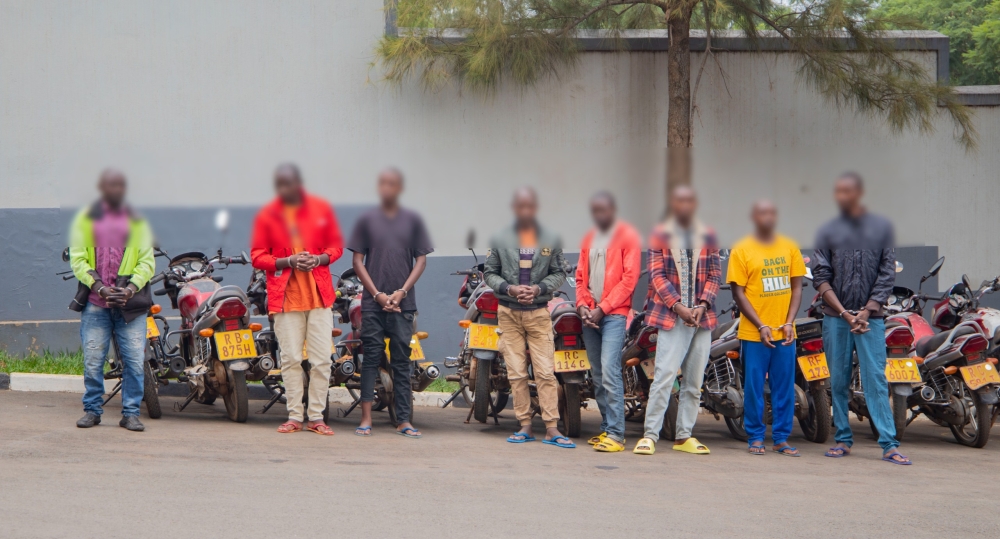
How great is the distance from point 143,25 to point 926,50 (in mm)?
7160

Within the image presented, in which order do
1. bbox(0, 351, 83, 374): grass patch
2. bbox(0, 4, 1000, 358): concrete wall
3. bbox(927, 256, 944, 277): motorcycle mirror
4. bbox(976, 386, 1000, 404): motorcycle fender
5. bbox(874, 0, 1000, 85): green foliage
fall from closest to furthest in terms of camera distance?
bbox(0, 4, 1000, 358): concrete wall → bbox(976, 386, 1000, 404): motorcycle fender → bbox(927, 256, 944, 277): motorcycle mirror → bbox(0, 351, 83, 374): grass patch → bbox(874, 0, 1000, 85): green foliage

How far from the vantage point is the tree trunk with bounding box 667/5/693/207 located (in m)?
3.93

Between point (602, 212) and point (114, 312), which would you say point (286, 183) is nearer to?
point (602, 212)

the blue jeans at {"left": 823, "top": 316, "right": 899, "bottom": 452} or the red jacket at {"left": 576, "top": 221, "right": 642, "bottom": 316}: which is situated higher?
the red jacket at {"left": 576, "top": 221, "right": 642, "bottom": 316}

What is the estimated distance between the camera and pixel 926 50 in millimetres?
9008

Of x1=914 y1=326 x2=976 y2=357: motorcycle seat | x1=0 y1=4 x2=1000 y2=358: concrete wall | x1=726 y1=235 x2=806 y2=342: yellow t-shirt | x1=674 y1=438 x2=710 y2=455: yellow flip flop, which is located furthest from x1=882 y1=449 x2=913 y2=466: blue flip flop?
x1=0 y1=4 x2=1000 y2=358: concrete wall

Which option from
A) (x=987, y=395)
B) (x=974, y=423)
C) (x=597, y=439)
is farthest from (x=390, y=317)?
(x=974, y=423)

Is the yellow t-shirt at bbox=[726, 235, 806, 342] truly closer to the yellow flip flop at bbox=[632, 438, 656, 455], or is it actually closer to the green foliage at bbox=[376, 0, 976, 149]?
the yellow flip flop at bbox=[632, 438, 656, 455]

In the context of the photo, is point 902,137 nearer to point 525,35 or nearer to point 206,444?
point 525,35

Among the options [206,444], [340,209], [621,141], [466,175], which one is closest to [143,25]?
[340,209]

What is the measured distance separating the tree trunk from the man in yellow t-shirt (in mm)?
1198

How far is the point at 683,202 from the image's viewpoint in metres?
3.99

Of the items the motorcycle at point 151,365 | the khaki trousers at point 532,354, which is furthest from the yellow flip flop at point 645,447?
the motorcycle at point 151,365

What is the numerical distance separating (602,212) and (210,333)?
416 centimetres
